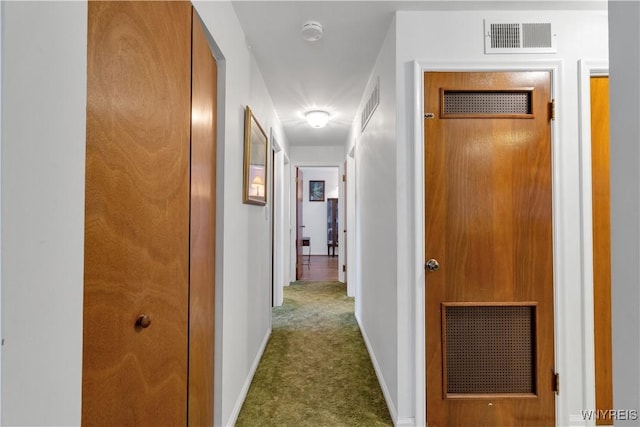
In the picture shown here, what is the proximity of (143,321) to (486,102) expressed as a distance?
78.8 inches

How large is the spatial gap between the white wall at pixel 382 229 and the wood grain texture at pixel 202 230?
103 centimetres

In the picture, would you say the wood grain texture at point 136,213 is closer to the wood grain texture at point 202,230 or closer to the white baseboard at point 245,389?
the wood grain texture at point 202,230

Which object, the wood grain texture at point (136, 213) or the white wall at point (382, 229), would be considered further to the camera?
the white wall at point (382, 229)

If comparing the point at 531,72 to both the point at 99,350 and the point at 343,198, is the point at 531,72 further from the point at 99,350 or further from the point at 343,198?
the point at 343,198

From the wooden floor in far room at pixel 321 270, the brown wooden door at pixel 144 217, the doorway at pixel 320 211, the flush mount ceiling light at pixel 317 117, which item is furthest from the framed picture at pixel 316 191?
the brown wooden door at pixel 144 217

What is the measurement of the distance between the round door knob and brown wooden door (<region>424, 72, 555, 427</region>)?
1.43 m

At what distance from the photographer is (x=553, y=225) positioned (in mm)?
1812

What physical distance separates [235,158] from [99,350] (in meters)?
1.31

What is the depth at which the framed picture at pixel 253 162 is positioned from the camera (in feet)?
6.75

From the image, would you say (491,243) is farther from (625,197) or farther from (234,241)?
(234,241)

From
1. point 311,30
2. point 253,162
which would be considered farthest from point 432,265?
point 311,30

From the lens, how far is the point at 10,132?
17.8 inches

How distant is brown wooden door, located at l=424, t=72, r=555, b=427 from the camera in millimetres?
1812

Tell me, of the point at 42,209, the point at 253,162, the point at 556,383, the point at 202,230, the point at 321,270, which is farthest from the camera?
the point at 321,270
